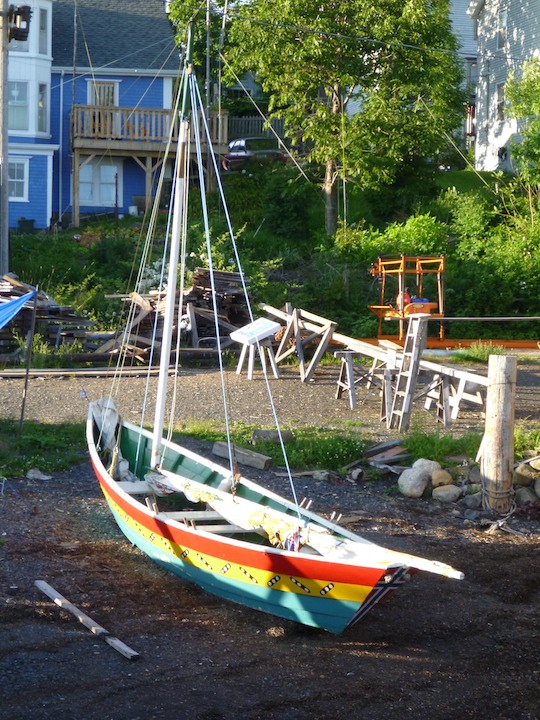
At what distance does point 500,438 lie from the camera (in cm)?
1237

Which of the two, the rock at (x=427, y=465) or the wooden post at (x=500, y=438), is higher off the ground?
the wooden post at (x=500, y=438)

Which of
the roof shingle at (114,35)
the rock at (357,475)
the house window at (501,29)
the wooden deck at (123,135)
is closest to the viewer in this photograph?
the rock at (357,475)

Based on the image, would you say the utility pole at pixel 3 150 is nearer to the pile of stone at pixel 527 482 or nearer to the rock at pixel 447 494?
the rock at pixel 447 494

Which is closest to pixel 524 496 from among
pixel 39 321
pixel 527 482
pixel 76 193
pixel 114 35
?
pixel 527 482

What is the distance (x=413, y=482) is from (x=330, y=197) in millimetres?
18807

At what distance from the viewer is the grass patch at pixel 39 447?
13.4 m

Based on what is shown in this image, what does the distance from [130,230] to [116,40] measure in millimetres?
10887

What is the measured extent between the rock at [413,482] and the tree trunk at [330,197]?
17979mm

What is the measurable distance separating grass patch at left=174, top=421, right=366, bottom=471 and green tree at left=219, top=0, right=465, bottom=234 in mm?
15421

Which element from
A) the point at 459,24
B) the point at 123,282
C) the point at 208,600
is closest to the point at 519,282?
the point at 123,282

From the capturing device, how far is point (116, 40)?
38.9 m

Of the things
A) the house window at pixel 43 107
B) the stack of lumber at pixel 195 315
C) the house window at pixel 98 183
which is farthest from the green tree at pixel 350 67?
the house window at pixel 43 107

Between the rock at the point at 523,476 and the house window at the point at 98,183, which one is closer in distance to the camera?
the rock at the point at 523,476

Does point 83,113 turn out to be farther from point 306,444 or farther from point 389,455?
point 389,455
